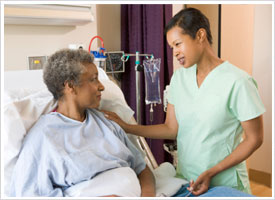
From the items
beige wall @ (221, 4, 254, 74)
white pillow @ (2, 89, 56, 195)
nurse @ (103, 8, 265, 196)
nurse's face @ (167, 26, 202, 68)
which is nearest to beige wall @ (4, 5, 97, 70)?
white pillow @ (2, 89, 56, 195)

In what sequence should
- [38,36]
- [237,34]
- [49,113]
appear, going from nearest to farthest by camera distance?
[49,113]
[38,36]
[237,34]

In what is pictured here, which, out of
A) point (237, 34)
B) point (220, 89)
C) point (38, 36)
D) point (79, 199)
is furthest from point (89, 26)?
point (237, 34)

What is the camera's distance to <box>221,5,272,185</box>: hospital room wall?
2.80 metres

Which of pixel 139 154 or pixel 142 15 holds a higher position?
pixel 142 15

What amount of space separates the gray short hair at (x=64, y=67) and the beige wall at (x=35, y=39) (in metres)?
0.73

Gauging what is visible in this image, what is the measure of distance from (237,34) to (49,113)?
230cm

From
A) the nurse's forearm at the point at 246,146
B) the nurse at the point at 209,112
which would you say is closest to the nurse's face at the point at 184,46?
the nurse at the point at 209,112

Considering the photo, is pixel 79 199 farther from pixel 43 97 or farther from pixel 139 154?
pixel 43 97

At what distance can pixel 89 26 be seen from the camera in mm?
2084

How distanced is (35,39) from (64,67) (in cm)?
83

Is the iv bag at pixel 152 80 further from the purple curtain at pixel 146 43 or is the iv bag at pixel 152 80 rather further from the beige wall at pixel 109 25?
the beige wall at pixel 109 25

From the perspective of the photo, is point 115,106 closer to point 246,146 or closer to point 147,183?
point 147,183

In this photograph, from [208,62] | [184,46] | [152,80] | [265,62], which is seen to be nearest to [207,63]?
[208,62]

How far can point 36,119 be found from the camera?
1.26 meters
